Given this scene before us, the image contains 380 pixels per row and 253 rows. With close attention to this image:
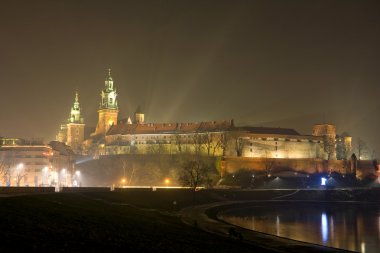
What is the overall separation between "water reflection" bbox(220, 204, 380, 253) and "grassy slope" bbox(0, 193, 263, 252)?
463 inches

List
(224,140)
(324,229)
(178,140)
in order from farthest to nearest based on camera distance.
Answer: (178,140)
(224,140)
(324,229)


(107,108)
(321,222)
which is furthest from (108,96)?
(321,222)

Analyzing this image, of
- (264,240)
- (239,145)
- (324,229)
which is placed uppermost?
(239,145)

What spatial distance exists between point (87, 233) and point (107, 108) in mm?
147929

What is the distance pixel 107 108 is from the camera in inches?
6693

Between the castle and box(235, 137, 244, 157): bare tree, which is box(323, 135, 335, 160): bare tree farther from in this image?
box(235, 137, 244, 157): bare tree

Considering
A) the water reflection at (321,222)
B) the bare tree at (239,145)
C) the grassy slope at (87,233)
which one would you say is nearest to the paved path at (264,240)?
the grassy slope at (87,233)

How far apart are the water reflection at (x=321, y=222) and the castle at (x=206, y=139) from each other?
5582 cm

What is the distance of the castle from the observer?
441 ft

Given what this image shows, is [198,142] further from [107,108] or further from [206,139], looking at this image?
[107,108]

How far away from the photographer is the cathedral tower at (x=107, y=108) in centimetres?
16912

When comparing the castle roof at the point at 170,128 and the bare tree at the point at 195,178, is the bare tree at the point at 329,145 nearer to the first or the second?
the castle roof at the point at 170,128

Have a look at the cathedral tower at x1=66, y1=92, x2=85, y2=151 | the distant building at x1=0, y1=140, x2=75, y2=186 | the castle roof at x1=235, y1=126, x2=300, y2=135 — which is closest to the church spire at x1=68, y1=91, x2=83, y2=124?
the cathedral tower at x1=66, y1=92, x2=85, y2=151

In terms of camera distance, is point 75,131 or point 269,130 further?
point 75,131
